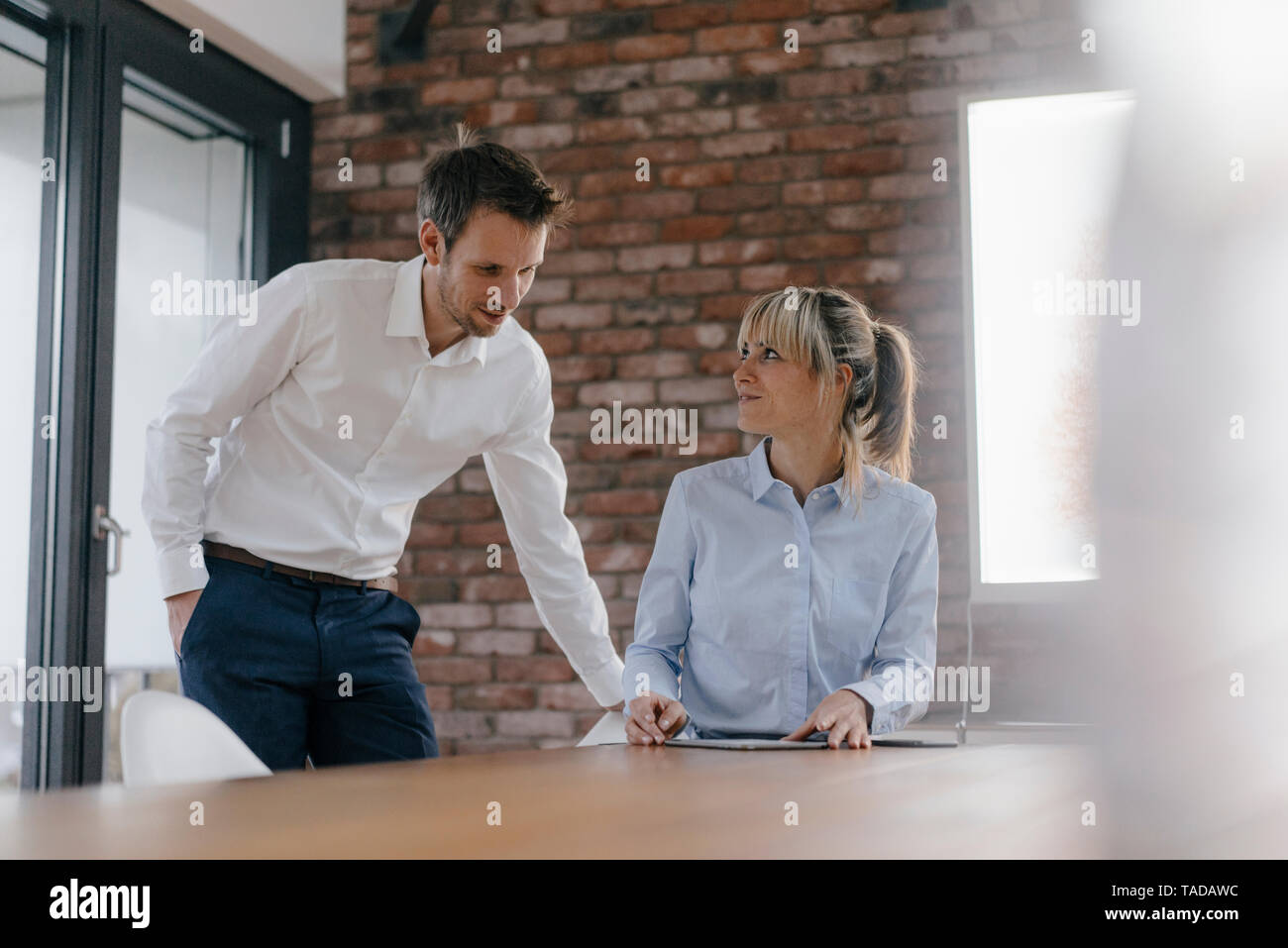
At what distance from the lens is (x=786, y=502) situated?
176cm

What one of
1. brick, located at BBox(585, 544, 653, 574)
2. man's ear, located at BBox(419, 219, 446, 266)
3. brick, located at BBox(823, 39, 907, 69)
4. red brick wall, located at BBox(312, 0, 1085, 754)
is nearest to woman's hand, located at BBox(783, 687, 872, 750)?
man's ear, located at BBox(419, 219, 446, 266)

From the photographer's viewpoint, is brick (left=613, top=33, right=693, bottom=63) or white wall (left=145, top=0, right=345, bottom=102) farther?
brick (left=613, top=33, right=693, bottom=63)

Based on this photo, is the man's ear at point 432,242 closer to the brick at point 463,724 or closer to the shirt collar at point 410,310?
the shirt collar at point 410,310

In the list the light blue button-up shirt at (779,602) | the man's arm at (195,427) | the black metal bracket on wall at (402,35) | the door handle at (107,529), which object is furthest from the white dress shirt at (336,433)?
the black metal bracket on wall at (402,35)

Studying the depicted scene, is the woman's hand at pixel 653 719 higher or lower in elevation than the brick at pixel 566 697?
higher

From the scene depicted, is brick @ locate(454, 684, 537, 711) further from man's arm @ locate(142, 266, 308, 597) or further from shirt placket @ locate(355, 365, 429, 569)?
man's arm @ locate(142, 266, 308, 597)

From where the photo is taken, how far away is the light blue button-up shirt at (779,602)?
168cm

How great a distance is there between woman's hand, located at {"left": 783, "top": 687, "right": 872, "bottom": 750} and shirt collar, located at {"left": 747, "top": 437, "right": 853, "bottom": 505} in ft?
1.07

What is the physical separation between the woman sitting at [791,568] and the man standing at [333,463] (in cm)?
38

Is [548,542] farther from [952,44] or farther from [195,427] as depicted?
[952,44]

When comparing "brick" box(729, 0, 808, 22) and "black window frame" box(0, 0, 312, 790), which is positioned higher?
"brick" box(729, 0, 808, 22)

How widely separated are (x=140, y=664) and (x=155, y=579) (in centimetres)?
22

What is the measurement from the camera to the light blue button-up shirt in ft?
5.52
